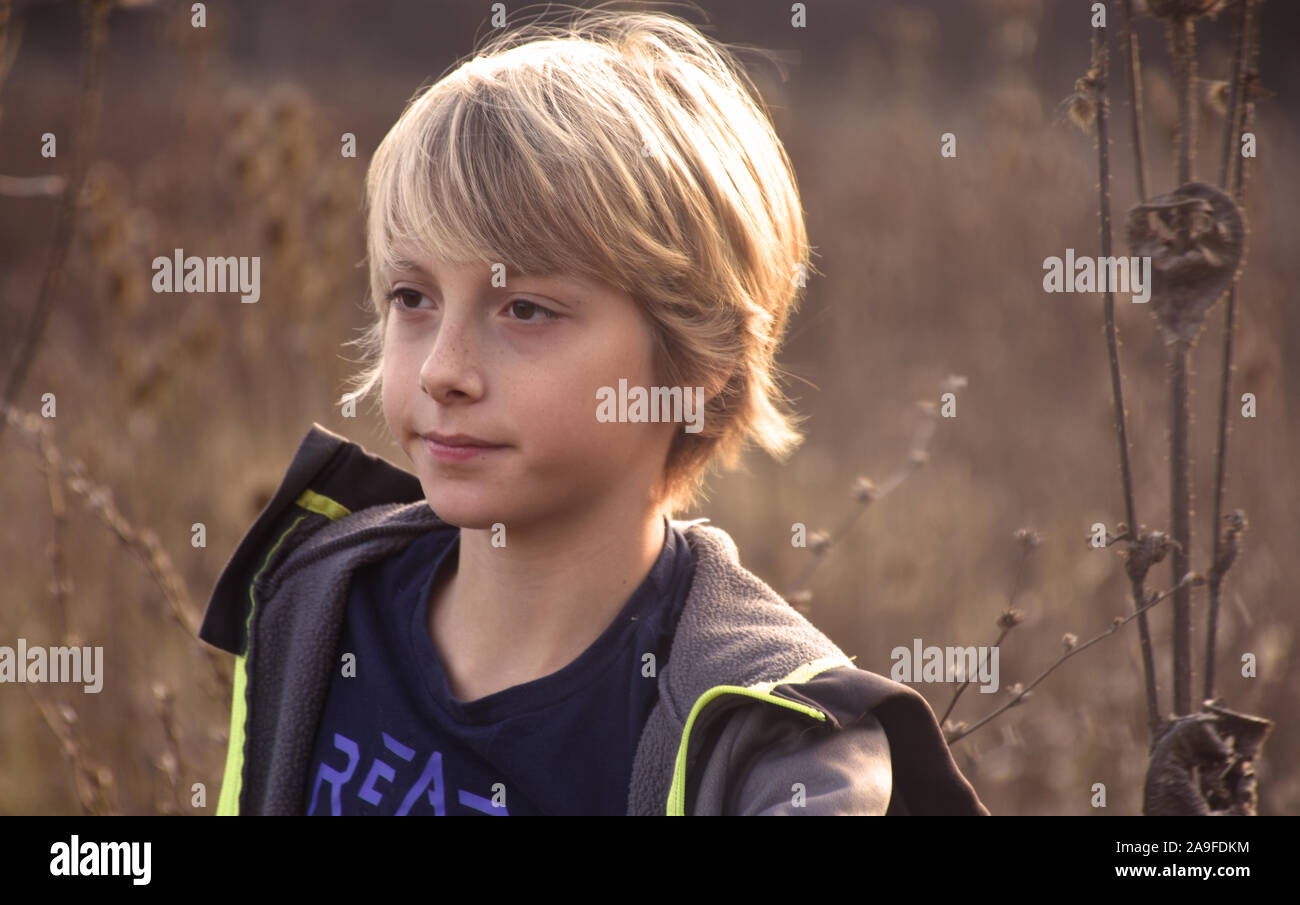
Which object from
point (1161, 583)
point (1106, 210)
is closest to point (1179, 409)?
point (1106, 210)

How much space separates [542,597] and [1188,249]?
732 mm

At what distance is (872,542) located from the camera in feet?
10.4

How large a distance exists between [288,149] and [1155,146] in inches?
137

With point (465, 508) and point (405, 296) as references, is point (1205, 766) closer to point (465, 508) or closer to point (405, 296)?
point (465, 508)

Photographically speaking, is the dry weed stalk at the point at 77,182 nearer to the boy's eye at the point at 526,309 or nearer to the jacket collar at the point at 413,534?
the jacket collar at the point at 413,534

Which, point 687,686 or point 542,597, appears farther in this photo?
point 542,597

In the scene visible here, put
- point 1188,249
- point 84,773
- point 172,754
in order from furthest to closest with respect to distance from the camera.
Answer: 1. point 172,754
2. point 84,773
3. point 1188,249

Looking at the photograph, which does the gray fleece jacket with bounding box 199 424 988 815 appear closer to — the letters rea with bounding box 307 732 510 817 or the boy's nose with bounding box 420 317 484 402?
the letters rea with bounding box 307 732 510 817

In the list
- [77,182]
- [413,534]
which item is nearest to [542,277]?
[413,534]

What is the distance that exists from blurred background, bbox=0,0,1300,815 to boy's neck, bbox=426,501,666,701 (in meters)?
0.49

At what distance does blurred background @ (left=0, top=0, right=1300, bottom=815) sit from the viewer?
2232 mm

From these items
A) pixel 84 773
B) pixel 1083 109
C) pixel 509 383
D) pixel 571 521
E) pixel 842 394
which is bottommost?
pixel 84 773

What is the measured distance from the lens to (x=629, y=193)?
116 centimetres

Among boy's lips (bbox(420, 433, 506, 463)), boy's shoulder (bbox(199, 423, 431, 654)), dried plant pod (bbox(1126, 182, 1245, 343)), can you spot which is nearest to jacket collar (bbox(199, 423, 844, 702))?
boy's shoulder (bbox(199, 423, 431, 654))
